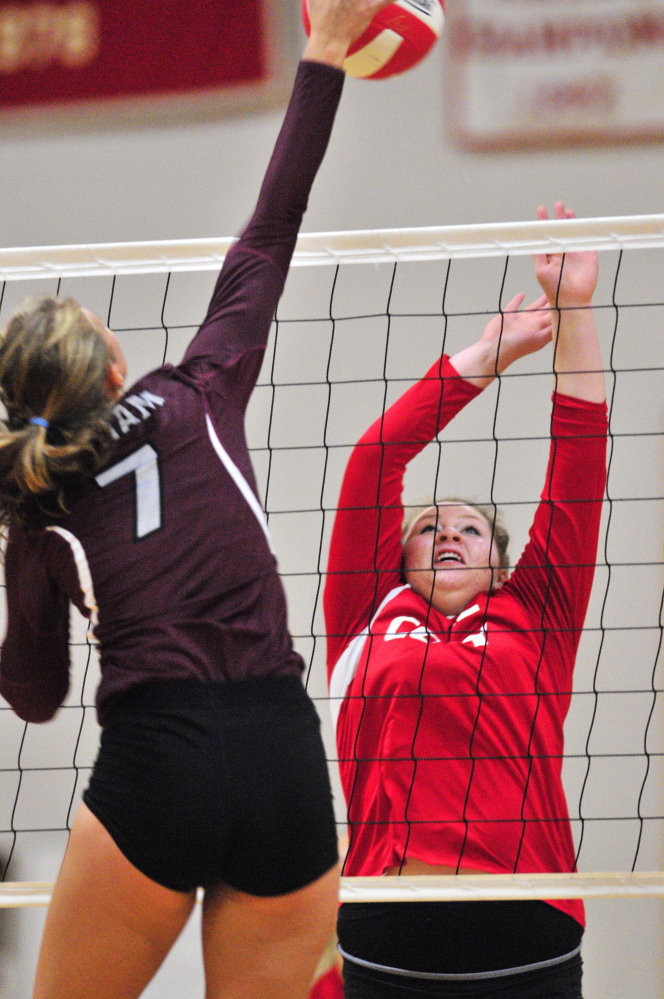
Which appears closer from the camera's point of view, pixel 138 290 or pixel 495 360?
pixel 495 360

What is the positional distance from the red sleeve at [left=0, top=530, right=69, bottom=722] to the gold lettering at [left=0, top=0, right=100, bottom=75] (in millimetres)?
3195

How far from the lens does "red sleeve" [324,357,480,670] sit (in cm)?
206

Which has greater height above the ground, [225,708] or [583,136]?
[583,136]

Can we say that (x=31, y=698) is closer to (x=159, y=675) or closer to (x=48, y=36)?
(x=159, y=675)

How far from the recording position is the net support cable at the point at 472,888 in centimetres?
180

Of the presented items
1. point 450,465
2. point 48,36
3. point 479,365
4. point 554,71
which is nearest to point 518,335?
point 479,365

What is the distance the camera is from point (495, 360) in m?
2.13

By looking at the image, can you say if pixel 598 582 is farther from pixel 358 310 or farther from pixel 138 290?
pixel 138 290

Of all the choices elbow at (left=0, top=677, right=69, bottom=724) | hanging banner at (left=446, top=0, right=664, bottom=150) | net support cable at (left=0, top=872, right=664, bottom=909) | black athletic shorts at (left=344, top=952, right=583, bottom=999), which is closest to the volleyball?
elbow at (left=0, top=677, right=69, bottom=724)

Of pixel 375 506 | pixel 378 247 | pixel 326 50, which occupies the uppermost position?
pixel 326 50

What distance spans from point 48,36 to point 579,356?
9.58 feet

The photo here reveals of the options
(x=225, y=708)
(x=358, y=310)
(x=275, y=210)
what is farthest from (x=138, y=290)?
(x=225, y=708)

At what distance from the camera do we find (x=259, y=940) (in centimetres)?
122

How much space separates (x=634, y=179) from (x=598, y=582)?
4.75ft
